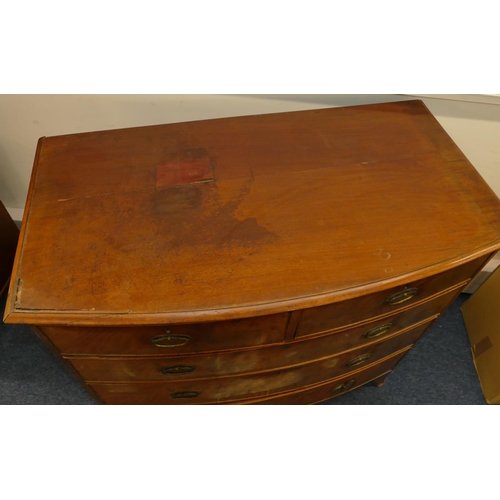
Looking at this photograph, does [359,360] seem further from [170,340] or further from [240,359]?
[170,340]

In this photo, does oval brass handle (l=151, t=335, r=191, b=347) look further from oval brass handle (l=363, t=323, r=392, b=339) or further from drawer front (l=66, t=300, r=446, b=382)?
oval brass handle (l=363, t=323, r=392, b=339)

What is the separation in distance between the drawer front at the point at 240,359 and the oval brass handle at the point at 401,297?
10 centimetres

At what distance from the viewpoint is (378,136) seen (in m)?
1.18

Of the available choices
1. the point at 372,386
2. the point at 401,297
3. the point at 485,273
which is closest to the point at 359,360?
the point at 401,297

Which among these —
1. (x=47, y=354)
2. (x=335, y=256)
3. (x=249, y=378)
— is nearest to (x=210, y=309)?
(x=335, y=256)

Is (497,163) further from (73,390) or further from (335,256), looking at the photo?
(73,390)

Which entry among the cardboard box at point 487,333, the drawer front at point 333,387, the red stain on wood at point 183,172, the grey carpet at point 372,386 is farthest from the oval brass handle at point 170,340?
the cardboard box at point 487,333

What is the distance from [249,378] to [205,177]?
624mm

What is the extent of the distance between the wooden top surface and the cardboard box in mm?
906

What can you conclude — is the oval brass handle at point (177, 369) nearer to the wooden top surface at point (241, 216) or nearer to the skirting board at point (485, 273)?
the wooden top surface at point (241, 216)

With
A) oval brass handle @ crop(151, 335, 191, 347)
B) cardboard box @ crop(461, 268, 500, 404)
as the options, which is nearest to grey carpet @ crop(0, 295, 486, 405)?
cardboard box @ crop(461, 268, 500, 404)

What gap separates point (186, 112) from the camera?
1.52 meters

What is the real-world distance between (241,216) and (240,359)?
1.31 feet

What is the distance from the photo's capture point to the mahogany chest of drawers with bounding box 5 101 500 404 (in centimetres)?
85
